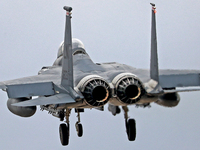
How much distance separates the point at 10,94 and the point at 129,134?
5.62 metres

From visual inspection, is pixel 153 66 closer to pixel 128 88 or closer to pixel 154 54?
pixel 154 54

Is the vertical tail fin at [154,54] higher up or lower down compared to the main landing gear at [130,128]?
higher up

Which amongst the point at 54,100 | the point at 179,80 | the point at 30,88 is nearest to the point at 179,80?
the point at 179,80

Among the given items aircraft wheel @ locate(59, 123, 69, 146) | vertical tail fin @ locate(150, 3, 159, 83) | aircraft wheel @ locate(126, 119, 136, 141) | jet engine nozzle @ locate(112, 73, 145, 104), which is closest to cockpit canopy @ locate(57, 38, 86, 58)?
aircraft wheel @ locate(59, 123, 69, 146)

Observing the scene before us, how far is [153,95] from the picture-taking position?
24.1 metres

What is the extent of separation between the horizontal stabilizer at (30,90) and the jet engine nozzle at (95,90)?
181 cm

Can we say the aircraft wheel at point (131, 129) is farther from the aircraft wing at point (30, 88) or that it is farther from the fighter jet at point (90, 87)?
the aircraft wing at point (30, 88)

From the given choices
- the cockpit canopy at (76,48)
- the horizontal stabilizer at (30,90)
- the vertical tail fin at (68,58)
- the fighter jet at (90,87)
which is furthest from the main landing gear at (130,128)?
the cockpit canopy at (76,48)

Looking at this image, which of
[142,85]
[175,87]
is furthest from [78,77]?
[175,87]

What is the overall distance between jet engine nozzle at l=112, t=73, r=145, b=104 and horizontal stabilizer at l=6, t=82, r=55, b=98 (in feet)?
9.13

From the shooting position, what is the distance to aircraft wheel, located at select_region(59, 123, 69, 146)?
2586 centimetres

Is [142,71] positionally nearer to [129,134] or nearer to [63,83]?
[129,134]

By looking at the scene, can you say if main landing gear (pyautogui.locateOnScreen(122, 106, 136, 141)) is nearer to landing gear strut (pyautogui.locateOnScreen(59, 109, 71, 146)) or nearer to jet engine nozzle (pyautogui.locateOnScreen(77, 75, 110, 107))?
landing gear strut (pyautogui.locateOnScreen(59, 109, 71, 146))

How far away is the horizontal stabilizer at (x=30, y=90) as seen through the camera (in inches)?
948
